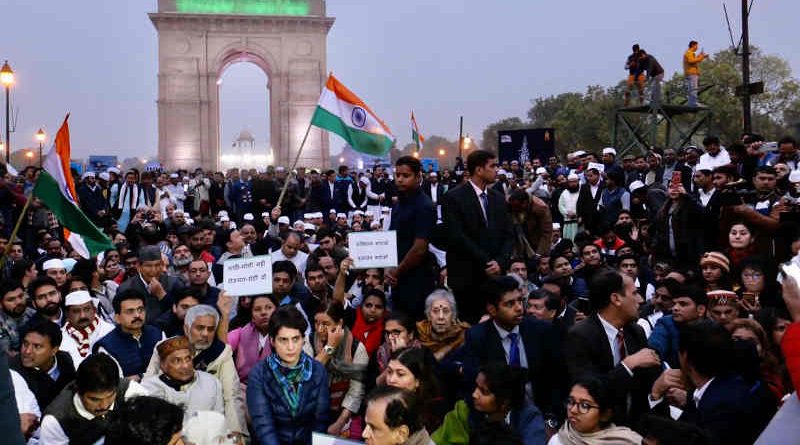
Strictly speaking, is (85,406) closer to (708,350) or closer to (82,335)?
(82,335)

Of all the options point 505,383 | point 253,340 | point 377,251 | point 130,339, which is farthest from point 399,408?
point 130,339

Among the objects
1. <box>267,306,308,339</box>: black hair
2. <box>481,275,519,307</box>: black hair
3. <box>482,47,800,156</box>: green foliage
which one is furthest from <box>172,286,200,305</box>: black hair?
<box>482,47,800,156</box>: green foliage

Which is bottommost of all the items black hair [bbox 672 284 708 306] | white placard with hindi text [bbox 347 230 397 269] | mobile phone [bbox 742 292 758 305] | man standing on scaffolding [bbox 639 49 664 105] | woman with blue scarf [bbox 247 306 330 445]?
woman with blue scarf [bbox 247 306 330 445]

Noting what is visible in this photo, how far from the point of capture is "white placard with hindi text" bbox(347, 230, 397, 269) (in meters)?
7.31

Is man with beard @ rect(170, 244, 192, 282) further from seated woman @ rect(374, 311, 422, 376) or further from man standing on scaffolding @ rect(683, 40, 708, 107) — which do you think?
man standing on scaffolding @ rect(683, 40, 708, 107)

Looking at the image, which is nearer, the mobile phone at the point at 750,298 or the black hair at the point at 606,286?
the black hair at the point at 606,286

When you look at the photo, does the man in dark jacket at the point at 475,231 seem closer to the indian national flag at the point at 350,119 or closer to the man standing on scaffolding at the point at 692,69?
the indian national flag at the point at 350,119

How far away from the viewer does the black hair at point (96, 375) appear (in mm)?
5488

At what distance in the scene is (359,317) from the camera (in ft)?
24.4

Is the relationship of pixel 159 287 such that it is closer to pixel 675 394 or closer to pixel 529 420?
pixel 529 420

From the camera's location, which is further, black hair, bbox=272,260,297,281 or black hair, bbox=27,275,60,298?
black hair, bbox=272,260,297,281

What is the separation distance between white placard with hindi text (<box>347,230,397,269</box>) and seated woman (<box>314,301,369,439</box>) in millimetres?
480

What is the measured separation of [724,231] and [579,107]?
4717cm

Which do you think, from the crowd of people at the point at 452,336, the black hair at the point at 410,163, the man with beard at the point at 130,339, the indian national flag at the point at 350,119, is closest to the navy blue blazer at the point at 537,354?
the crowd of people at the point at 452,336
